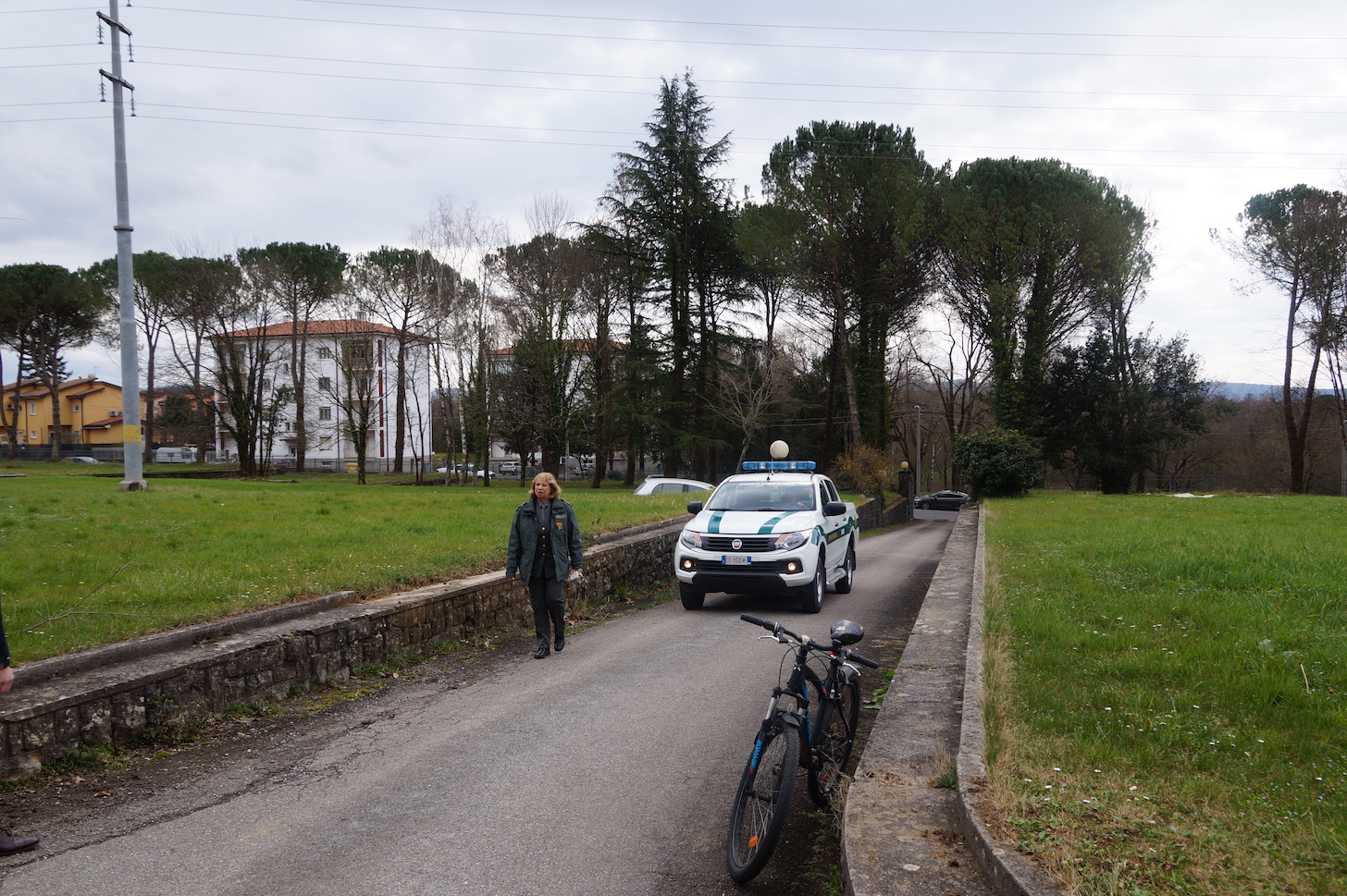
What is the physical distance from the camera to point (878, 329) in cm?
4269

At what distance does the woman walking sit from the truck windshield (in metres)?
3.76

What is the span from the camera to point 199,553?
408 inches

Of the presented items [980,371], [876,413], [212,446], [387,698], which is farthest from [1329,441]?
[212,446]

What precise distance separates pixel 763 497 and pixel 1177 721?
7.87 m

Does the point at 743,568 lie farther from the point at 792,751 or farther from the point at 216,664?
the point at 792,751

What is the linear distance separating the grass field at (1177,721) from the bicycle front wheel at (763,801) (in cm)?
89

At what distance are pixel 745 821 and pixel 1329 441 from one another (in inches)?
2593

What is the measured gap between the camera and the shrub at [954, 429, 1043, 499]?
3522 cm

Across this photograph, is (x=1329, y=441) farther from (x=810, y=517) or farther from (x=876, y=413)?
(x=810, y=517)

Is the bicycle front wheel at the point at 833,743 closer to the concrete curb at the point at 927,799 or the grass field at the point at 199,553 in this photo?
the concrete curb at the point at 927,799

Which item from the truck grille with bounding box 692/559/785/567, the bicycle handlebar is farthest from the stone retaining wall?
the bicycle handlebar

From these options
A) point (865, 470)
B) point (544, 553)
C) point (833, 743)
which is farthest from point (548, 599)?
point (865, 470)

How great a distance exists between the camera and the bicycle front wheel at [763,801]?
12.4 ft

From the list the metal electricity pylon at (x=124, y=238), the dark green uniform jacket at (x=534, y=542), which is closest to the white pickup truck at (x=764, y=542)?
the dark green uniform jacket at (x=534, y=542)
